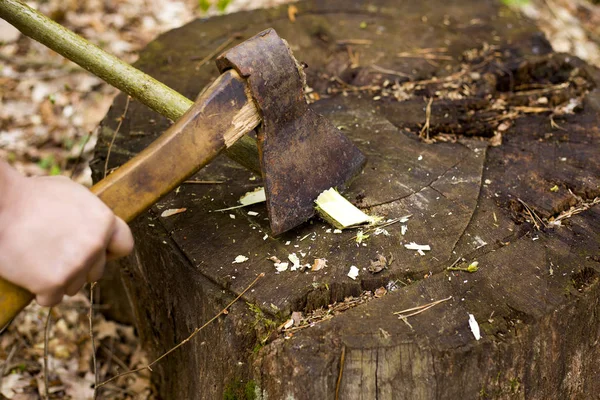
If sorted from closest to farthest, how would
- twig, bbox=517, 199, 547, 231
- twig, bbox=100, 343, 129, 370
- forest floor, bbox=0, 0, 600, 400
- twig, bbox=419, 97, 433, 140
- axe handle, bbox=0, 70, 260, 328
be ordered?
axe handle, bbox=0, 70, 260, 328 < twig, bbox=517, 199, 547, 231 < twig, bbox=419, 97, 433, 140 < forest floor, bbox=0, 0, 600, 400 < twig, bbox=100, 343, 129, 370

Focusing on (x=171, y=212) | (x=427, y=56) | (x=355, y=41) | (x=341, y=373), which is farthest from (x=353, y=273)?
(x=355, y=41)

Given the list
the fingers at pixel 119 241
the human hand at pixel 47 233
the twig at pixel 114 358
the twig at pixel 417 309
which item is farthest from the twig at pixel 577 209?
the twig at pixel 114 358

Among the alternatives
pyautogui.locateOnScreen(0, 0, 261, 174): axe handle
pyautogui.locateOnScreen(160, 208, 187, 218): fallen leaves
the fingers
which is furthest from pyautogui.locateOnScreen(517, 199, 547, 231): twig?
the fingers

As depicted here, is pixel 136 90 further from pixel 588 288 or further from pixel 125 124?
pixel 588 288

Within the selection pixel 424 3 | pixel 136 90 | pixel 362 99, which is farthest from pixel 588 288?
pixel 424 3

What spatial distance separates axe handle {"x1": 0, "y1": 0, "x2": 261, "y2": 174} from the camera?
234cm

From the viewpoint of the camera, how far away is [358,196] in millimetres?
2416

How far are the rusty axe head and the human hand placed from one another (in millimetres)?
721

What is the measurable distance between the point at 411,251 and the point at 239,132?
2.56 ft

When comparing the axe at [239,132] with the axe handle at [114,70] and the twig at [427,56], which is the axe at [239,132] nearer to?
the axe handle at [114,70]

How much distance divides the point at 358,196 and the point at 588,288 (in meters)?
0.93

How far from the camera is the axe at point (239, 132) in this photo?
197cm

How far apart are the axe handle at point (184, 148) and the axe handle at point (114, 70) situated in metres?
0.24

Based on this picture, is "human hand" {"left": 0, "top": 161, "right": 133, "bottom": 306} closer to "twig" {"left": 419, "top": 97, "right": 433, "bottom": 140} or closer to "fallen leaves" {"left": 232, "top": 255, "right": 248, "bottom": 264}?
"fallen leaves" {"left": 232, "top": 255, "right": 248, "bottom": 264}
